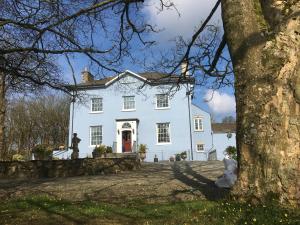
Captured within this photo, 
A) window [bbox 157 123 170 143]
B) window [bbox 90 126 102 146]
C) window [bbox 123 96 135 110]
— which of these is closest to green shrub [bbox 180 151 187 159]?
window [bbox 157 123 170 143]

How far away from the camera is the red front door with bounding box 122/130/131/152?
115 ft

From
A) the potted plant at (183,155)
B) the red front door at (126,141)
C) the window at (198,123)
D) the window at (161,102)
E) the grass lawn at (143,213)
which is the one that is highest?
the window at (161,102)

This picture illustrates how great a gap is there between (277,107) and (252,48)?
1.34 meters

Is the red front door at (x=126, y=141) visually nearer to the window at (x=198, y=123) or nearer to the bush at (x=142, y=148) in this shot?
the bush at (x=142, y=148)

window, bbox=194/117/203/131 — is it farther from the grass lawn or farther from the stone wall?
the grass lawn

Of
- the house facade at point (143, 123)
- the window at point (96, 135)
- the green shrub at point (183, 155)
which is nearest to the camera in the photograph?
the green shrub at point (183, 155)

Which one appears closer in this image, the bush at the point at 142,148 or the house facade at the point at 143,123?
the bush at the point at 142,148

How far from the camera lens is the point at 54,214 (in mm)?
7383

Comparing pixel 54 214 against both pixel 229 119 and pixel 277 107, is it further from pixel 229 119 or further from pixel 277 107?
pixel 229 119

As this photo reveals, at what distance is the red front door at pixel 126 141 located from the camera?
115 feet

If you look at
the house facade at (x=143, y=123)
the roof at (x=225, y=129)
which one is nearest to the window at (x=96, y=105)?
the house facade at (x=143, y=123)

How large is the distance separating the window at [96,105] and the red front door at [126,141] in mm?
3558

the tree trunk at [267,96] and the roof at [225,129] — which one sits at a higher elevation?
the roof at [225,129]

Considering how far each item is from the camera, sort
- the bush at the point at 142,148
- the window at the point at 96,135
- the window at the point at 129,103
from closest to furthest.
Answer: the bush at the point at 142,148, the window at the point at 96,135, the window at the point at 129,103
